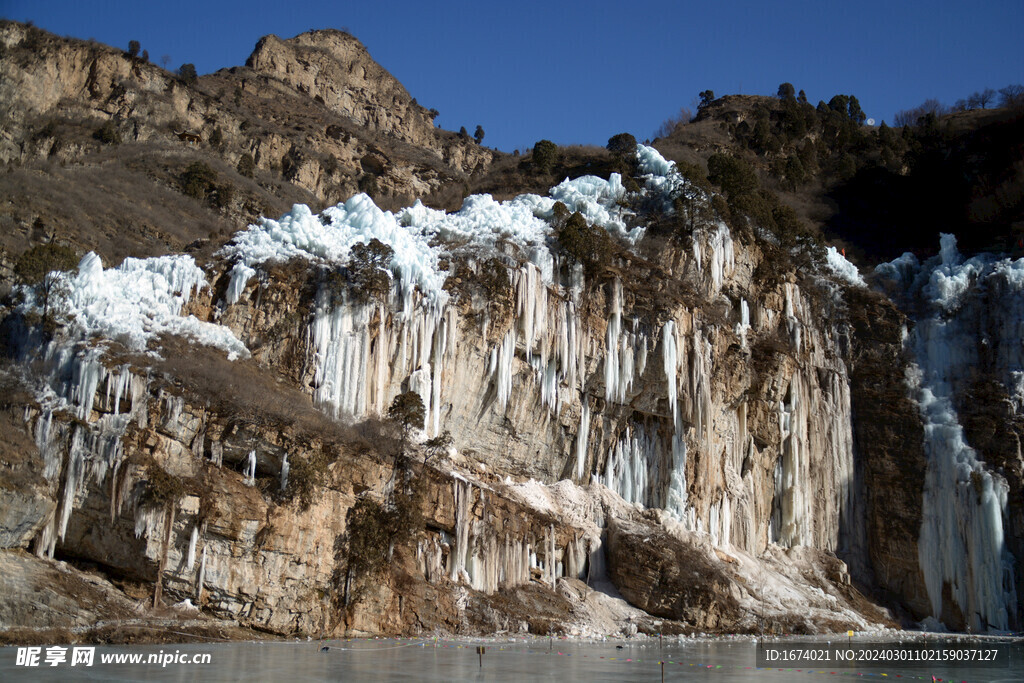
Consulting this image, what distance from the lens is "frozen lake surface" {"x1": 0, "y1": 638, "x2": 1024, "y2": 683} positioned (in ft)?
55.2

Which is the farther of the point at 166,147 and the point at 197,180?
the point at 166,147

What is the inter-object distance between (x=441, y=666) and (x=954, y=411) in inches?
1328

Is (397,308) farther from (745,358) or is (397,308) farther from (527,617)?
(745,358)

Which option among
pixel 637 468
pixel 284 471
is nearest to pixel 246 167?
pixel 637 468

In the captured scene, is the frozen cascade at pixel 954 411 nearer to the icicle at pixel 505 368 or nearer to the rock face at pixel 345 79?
the icicle at pixel 505 368

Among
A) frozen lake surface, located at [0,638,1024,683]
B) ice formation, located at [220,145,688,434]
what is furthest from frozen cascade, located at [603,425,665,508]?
frozen lake surface, located at [0,638,1024,683]

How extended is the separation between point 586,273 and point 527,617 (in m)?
16.3

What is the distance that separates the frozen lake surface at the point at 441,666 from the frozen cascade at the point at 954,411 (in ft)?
47.8

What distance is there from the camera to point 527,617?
105ft

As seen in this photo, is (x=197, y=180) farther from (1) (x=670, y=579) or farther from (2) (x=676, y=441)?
(1) (x=670, y=579)

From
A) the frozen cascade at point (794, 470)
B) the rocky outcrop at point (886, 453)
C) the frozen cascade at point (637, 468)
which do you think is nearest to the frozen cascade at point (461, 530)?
the frozen cascade at point (637, 468)

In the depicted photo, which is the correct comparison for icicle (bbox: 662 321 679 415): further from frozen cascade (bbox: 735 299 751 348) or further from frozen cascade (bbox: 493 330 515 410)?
frozen cascade (bbox: 493 330 515 410)

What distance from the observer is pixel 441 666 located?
773 inches

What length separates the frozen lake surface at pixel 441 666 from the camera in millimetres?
16814
